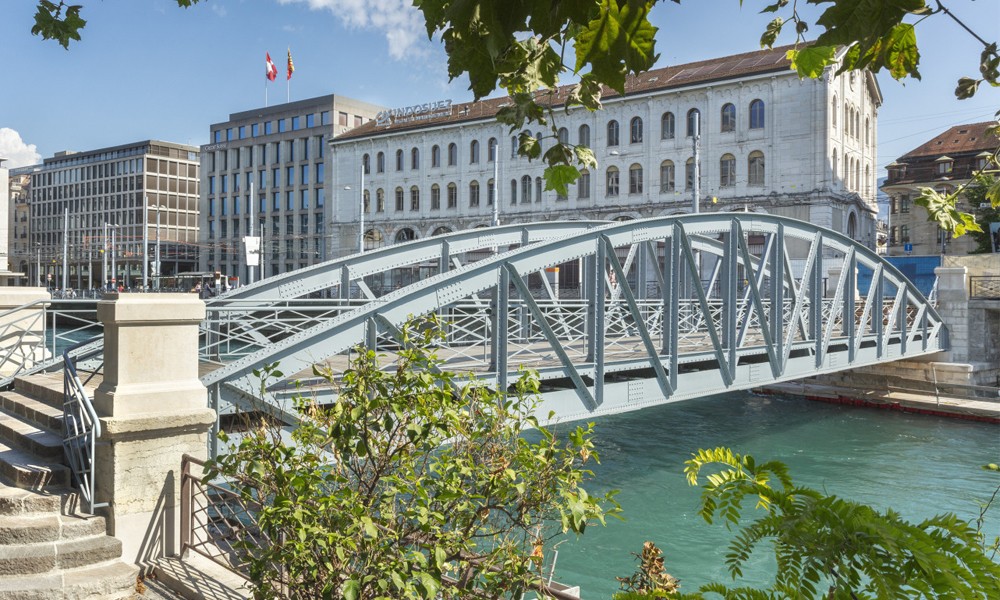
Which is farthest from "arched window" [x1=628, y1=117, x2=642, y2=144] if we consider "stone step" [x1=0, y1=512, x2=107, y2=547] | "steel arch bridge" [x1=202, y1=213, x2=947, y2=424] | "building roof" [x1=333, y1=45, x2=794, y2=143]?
"stone step" [x1=0, y1=512, x2=107, y2=547]

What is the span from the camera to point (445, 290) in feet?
32.5

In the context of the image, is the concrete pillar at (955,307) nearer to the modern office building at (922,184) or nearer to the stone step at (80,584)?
the stone step at (80,584)

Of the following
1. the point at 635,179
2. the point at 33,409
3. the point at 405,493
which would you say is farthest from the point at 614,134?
the point at 405,493

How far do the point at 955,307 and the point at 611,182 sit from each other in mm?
26652

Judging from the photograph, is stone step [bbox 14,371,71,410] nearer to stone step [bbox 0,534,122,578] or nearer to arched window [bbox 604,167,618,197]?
stone step [bbox 0,534,122,578]

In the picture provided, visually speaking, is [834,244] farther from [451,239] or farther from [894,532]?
[894,532]

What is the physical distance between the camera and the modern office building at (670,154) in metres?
44.8

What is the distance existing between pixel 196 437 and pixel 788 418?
70.3ft

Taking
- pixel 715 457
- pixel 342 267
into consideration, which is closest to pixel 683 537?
pixel 342 267

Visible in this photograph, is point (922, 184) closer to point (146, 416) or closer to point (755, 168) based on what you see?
point (755, 168)

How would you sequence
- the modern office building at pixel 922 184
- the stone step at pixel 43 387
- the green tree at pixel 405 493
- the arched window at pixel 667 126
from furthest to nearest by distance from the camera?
the modern office building at pixel 922 184 → the arched window at pixel 667 126 → the stone step at pixel 43 387 → the green tree at pixel 405 493

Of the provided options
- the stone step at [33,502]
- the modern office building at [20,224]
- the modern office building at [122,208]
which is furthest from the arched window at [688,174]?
the modern office building at [20,224]

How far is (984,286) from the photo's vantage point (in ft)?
93.4

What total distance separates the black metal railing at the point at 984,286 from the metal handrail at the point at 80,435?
2872 cm
